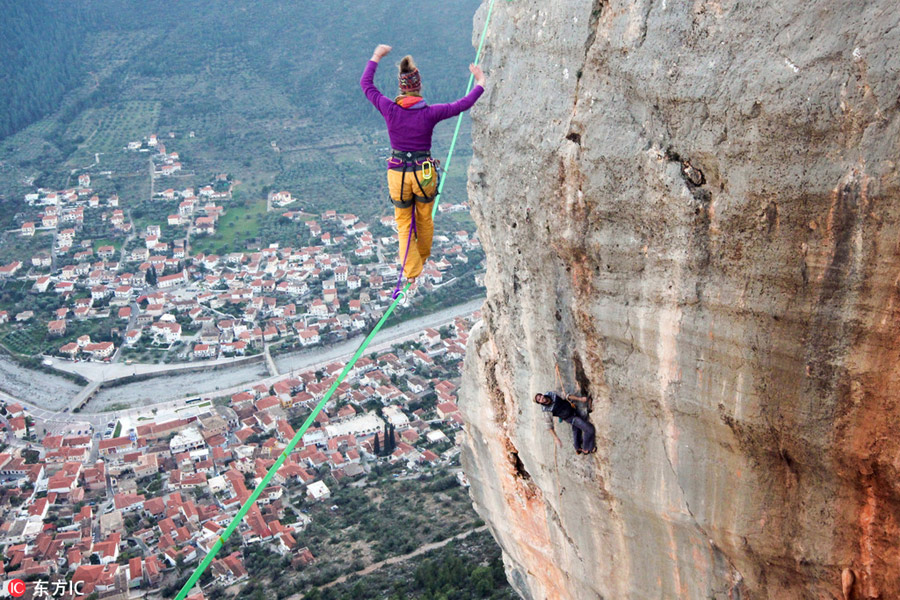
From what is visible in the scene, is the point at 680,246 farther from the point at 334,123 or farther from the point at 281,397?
the point at 334,123

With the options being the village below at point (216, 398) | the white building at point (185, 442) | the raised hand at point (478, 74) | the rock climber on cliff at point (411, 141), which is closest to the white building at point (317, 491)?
the village below at point (216, 398)

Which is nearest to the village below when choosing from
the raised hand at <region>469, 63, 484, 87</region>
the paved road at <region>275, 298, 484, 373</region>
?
the paved road at <region>275, 298, 484, 373</region>

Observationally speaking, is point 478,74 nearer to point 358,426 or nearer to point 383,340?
point 358,426

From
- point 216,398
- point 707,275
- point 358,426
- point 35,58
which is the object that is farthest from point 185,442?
point 35,58

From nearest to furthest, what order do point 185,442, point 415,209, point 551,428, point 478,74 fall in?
point 478,74, point 551,428, point 415,209, point 185,442

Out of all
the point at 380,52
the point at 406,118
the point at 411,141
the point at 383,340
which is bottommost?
the point at 383,340
